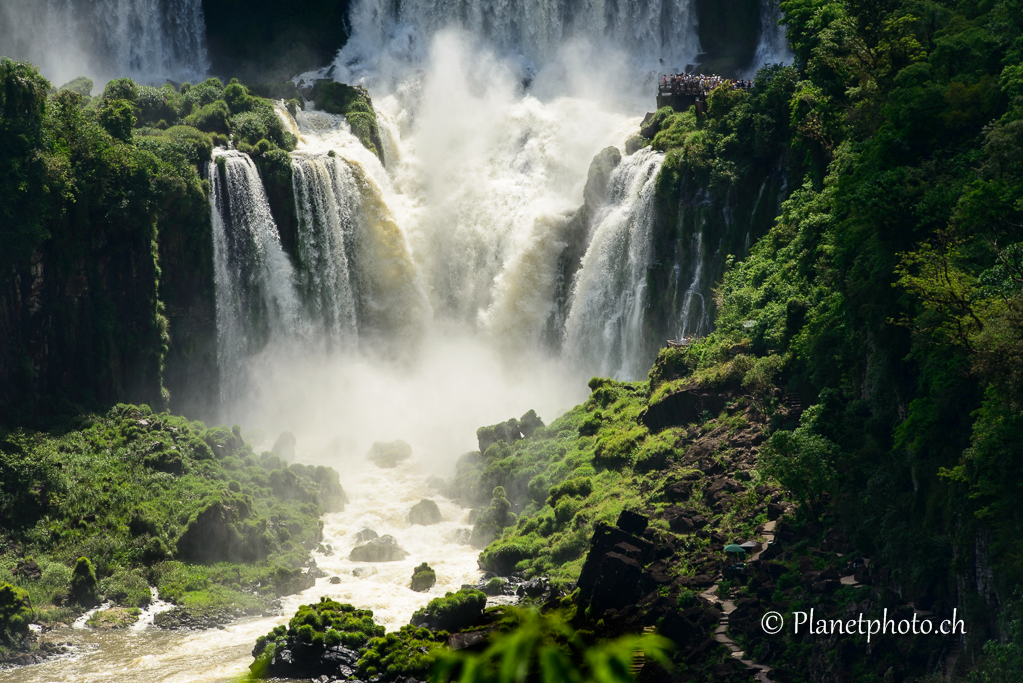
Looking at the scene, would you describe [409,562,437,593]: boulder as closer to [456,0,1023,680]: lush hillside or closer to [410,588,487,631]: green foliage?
[456,0,1023,680]: lush hillside

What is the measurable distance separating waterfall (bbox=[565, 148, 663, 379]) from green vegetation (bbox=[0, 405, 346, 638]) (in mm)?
17961

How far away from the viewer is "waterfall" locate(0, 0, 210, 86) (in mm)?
77188

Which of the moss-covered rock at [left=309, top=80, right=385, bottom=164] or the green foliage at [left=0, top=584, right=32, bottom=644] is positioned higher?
the moss-covered rock at [left=309, top=80, right=385, bottom=164]

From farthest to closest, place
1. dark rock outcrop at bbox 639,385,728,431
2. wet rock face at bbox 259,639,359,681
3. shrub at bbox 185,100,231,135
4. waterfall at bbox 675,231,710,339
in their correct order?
shrub at bbox 185,100,231,135 < waterfall at bbox 675,231,710,339 < dark rock outcrop at bbox 639,385,728,431 < wet rock face at bbox 259,639,359,681

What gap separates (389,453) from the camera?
51844 mm

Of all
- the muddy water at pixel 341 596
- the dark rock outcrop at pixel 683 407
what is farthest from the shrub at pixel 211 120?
the dark rock outcrop at pixel 683 407

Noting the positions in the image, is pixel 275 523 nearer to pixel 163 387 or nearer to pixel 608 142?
pixel 163 387

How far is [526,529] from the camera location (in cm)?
3962

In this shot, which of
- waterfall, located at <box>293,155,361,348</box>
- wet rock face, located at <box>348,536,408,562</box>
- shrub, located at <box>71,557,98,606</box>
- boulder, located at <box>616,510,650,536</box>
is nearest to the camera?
boulder, located at <box>616,510,650,536</box>

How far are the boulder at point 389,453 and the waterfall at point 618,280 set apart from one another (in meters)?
11.1

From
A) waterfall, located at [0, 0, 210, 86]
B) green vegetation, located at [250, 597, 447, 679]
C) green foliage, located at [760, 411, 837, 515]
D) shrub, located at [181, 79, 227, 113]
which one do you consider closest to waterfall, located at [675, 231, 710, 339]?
green foliage, located at [760, 411, 837, 515]

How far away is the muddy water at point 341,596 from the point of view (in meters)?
30.1

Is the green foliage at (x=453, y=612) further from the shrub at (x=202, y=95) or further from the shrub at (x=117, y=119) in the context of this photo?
the shrub at (x=202, y=95)

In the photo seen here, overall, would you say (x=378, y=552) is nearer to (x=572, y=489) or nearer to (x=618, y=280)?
(x=572, y=489)
